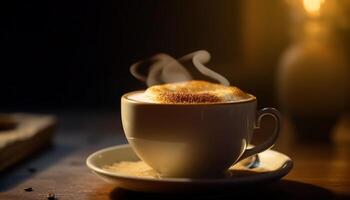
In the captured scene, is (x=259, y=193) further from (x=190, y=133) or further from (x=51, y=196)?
(x=51, y=196)

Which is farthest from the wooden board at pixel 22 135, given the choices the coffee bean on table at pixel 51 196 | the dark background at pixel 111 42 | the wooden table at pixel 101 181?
the dark background at pixel 111 42

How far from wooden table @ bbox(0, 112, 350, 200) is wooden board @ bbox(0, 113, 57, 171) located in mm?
16

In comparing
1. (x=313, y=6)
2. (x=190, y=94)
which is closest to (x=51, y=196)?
(x=190, y=94)

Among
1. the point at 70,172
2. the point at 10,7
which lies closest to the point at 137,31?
the point at 10,7

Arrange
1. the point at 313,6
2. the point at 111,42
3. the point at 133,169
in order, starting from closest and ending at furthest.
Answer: the point at 133,169
the point at 313,6
the point at 111,42

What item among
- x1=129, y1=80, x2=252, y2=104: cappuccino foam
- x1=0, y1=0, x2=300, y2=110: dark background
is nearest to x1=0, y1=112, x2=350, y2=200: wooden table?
x1=129, y1=80, x2=252, y2=104: cappuccino foam

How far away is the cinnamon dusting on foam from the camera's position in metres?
0.67

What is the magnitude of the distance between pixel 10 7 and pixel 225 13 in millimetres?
641

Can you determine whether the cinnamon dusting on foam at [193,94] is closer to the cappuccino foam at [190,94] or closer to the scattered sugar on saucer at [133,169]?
the cappuccino foam at [190,94]

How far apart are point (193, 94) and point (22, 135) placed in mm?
366

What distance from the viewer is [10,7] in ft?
5.54

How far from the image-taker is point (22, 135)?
0.92 meters

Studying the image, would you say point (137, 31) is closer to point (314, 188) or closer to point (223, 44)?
point (223, 44)

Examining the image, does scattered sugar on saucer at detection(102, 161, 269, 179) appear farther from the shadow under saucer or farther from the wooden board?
the wooden board
